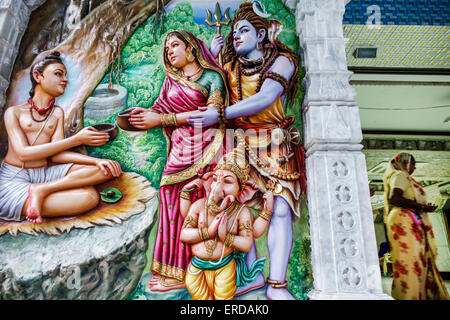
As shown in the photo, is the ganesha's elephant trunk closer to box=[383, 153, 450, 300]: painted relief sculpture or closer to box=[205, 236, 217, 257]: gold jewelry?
box=[205, 236, 217, 257]: gold jewelry

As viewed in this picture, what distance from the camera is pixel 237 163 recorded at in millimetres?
3350

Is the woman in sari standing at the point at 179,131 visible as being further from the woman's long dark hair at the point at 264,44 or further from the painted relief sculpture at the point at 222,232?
the woman's long dark hair at the point at 264,44

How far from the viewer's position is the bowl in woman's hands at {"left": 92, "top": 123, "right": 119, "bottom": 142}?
3.54 meters

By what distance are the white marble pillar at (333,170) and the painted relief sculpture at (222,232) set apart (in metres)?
0.57

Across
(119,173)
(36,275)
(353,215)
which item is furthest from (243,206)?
(36,275)

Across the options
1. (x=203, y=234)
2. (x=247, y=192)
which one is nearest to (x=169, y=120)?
(x=247, y=192)

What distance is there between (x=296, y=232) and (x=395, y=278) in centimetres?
222

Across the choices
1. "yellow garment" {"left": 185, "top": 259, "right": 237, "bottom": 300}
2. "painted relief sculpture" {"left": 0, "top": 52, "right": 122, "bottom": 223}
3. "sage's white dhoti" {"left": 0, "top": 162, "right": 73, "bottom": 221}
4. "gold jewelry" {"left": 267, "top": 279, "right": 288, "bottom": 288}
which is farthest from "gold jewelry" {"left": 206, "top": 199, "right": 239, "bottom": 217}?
"sage's white dhoti" {"left": 0, "top": 162, "right": 73, "bottom": 221}

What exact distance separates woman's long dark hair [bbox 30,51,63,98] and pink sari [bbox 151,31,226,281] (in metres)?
1.42

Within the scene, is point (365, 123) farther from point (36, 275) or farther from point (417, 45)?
point (36, 275)

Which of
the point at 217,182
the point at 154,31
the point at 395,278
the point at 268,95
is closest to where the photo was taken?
the point at 217,182

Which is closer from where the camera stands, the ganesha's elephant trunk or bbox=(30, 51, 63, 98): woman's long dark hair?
the ganesha's elephant trunk

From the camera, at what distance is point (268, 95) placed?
345 centimetres

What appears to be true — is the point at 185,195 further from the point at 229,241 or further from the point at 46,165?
the point at 46,165
